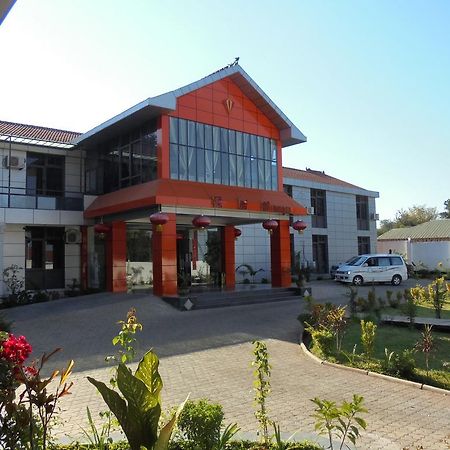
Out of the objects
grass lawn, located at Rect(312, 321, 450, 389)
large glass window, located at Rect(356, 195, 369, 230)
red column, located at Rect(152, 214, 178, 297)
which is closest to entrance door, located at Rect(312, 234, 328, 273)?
large glass window, located at Rect(356, 195, 369, 230)

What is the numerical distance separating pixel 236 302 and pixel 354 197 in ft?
66.7

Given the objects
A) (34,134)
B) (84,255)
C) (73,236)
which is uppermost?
(34,134)

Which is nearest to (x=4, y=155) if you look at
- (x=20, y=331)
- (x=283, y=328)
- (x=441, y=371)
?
(x=20, y=331)

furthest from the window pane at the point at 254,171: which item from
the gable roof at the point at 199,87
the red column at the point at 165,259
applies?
the red column at the point at 165,259

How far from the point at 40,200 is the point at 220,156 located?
25.0 feet

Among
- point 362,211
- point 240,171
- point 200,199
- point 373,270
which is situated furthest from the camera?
point 362,211

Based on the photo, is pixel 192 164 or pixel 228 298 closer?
pixel 228 298

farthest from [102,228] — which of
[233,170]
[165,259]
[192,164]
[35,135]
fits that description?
[35,135]

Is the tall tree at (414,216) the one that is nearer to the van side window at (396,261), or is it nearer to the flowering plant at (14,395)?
the van side window at (396,261)

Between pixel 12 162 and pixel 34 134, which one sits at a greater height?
pixel 34 134

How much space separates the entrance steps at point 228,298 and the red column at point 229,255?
305 cm

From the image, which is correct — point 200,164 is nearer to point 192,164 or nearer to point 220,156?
point 192,164

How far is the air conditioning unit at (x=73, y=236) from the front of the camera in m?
20.4

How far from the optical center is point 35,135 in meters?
21.0
